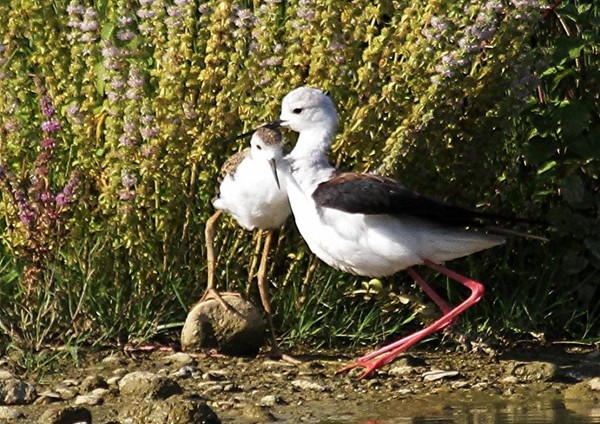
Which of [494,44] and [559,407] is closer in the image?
[559,407]

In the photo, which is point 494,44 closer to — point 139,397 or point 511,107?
point 511,107

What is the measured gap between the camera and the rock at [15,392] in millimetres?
6039

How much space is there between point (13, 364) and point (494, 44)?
2.50 meters

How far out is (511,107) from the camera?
266 inches

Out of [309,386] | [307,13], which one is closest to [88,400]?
[309,386]

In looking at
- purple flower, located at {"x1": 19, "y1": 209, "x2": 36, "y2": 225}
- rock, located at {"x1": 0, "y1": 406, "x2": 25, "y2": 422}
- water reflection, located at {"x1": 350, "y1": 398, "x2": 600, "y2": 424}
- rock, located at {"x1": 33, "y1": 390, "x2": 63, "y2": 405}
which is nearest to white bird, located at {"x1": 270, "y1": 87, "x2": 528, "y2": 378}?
water reflection, located at {"x1": 350, "y1": 398, "x2": 600, "y2": 424}

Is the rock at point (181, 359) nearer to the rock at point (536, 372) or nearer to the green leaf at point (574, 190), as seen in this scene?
the rock at point (536, 372)

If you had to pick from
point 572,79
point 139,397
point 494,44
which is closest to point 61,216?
point 139,397

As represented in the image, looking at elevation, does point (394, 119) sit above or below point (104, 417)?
above

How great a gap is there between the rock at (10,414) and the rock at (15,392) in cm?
8

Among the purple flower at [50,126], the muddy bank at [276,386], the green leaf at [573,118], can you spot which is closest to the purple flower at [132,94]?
the purple flower at [50,126]

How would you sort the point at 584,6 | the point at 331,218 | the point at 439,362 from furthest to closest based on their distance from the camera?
1. the point at 584,6
2. the point at 439,362
3. the point at 331,218

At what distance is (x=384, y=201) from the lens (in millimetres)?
6309

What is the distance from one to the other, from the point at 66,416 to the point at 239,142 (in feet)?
5.84
